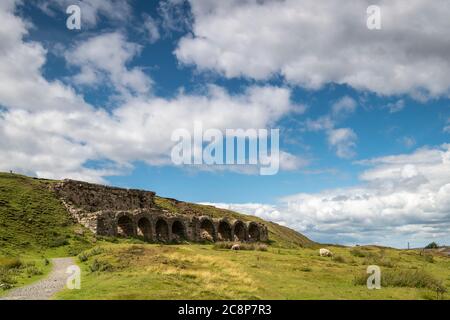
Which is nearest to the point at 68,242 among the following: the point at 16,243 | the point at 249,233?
the point at 16,243

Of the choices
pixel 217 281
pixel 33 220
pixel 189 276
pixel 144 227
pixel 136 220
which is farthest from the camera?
pixel 144 227

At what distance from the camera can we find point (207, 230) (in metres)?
76.0

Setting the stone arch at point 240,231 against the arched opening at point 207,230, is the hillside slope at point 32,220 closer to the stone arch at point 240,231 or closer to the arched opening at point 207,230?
the arched opening at point 207,230

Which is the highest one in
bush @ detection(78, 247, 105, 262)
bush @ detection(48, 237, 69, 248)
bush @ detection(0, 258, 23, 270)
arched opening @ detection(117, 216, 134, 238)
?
arched opening @ detection(117, 216, 134, 238)

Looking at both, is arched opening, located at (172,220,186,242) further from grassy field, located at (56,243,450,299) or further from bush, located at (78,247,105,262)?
grassy field, located at (56,243,450,299)

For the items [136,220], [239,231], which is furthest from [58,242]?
[239,231]

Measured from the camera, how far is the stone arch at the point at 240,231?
82.4 meters

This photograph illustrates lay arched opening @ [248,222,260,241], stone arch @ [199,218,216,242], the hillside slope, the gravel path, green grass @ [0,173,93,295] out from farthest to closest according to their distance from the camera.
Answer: arched opening @ [248,222,260,241] → stone arch @ [199,218,216,242] → the hillside slope → green grass @ [0,173,93,295] → the gravel path

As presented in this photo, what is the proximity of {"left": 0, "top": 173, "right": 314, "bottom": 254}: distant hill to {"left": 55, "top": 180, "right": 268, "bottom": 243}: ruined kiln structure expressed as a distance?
2.15m

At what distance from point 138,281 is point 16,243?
27.0 metres

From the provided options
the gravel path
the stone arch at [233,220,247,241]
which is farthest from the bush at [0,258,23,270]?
the stone arch at [233,220,247,241]

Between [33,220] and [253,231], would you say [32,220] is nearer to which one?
[33,220]

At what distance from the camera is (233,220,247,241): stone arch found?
82.4 meters
